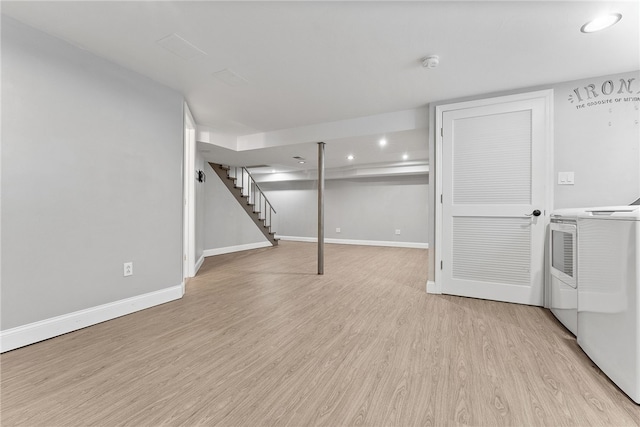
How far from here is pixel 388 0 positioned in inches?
66.2

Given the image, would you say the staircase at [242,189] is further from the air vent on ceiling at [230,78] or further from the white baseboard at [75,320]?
the white baseboard at [75,320]

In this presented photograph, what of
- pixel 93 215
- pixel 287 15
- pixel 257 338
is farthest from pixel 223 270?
pixel 287 15

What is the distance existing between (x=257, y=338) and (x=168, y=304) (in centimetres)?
137

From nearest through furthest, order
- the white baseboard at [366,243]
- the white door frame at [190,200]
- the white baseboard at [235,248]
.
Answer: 1. the white door frame at [190,200]
2. the white baseboard at [235,248]
3. the white baseboard at [366,243]

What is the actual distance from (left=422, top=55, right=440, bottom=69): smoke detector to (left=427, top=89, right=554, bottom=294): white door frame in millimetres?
911

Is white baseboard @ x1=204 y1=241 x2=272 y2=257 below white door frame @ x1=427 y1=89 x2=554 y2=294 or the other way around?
below

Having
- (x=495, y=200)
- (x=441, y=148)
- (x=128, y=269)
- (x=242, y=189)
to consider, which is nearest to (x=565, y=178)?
(x=495, y=200)

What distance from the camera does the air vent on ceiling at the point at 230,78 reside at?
2.58 m

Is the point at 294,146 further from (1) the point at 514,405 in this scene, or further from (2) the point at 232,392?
(1) the point at 514,405

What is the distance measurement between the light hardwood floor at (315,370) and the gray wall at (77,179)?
1.33 ft

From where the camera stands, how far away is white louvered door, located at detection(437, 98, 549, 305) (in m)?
2.75

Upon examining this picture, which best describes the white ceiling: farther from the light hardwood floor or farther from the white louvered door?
the light hardwood floor

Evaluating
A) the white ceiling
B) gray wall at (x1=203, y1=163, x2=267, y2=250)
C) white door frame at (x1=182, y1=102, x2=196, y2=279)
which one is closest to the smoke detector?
the white ceiling

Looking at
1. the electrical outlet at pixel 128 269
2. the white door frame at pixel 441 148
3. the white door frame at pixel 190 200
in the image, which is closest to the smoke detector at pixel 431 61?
the white door frame at pixel 441 148
